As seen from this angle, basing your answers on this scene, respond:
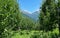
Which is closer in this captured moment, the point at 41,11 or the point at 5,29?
the point at 5,29

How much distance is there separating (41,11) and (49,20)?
7.49 m

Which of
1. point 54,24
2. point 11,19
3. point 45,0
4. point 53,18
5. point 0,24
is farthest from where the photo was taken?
point 45,0

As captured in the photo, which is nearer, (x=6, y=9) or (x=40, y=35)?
(x=6, y=9)

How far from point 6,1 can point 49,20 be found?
1266 centimetres

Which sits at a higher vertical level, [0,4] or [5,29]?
[0,4]

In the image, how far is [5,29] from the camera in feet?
34.7

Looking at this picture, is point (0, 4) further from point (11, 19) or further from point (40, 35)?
point (40, 35)

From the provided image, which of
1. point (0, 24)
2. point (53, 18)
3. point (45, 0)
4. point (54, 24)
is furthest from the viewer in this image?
point (45, 0)

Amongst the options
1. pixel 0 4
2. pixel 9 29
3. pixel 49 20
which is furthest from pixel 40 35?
pixel 49 20

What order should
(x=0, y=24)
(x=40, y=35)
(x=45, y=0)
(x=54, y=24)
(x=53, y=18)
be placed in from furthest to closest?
(x=45, y=0)
(x=54, y=24)
(x=53, y=18)
(x=40, y=35)
(x=0, y=24)

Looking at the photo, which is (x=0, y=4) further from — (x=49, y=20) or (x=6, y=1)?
(x=49, y=20)

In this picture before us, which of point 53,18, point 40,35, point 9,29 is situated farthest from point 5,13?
point 53,18

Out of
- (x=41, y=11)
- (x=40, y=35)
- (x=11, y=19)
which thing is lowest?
(x=40, y=35)

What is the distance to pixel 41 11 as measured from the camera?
30.0 meters
